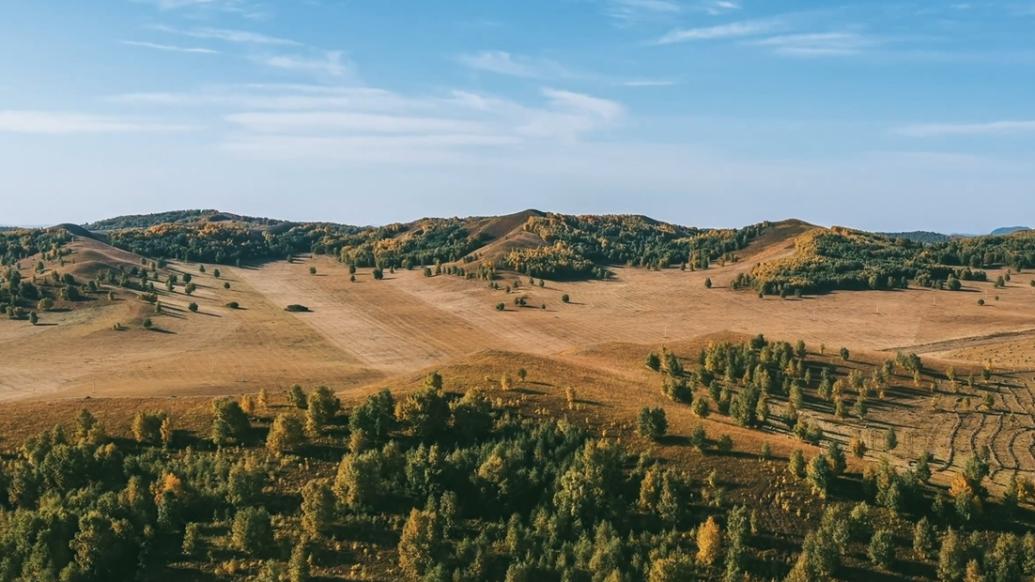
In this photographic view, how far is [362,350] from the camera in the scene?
12675 cm

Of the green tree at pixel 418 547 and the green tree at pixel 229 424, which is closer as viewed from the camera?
the green tree at pixel 418 547

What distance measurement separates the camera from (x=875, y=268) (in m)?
176

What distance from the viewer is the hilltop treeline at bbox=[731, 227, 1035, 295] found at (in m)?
168

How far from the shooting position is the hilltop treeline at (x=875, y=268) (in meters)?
168

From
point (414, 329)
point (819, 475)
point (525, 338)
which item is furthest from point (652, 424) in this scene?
point (414, 329)

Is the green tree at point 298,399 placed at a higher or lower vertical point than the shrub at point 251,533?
higher

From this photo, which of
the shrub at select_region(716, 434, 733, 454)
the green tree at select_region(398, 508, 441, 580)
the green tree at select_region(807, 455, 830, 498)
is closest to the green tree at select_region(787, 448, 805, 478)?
the green tree at select_region(807, 455, 830, 498)

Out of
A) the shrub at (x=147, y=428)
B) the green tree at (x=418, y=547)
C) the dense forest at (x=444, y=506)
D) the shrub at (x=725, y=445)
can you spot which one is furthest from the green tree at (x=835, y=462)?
the shrub at (x=147, y=428)

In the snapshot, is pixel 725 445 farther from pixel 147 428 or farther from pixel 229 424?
pixel 147 428

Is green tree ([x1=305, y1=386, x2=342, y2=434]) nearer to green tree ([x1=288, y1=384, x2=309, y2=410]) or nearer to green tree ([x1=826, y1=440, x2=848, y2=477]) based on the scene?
green tree ([x1=288, y1=384, x2=309, y2=410])

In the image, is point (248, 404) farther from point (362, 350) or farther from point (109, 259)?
point (109, 259)

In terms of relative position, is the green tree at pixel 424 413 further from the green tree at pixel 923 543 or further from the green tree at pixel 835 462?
the green tree at pixel 923 543

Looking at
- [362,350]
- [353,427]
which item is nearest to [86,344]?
[362,350]

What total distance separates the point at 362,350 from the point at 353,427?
6837cm
